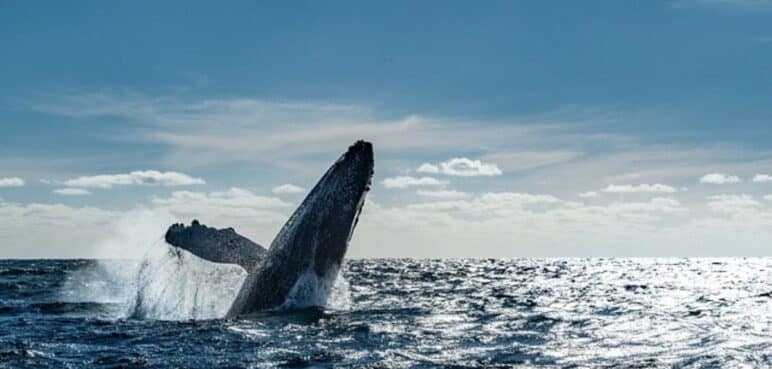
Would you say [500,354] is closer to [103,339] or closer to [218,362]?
[218,362]

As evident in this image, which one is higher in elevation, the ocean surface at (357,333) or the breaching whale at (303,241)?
the breaching whale at (303,241)

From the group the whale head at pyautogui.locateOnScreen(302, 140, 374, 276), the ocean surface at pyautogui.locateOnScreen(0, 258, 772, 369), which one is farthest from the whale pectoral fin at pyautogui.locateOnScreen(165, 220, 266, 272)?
the whale head at pyautogui.locateOnScreen(302, 140, 374, 276)

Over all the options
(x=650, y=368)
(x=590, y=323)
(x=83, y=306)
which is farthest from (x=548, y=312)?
(x=83, y=306)

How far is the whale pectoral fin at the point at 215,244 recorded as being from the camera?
40.2ft

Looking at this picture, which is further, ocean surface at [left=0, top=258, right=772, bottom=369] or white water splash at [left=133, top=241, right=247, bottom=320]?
white water splash at [left=133, top=241, right=247, bottom=320]

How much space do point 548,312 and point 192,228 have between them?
7.96 metres

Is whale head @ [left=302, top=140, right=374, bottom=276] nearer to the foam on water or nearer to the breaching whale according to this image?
the breaching whale

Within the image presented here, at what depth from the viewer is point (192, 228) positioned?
12.5 m

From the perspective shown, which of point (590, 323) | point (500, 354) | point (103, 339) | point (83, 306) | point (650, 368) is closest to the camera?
point (650, 368)

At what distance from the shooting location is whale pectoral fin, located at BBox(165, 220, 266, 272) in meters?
12.2

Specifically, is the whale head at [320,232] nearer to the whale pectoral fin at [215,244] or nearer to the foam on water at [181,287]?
the whale pectoral fin at [215,244]

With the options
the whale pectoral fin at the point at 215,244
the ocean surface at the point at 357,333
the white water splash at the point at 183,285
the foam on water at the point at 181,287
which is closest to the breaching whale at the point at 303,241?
the whale pectoral fin at the point at 215,244

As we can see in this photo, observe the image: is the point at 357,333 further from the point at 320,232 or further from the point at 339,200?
the point at 339,200

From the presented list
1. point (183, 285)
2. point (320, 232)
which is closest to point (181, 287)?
point (183, 285)
